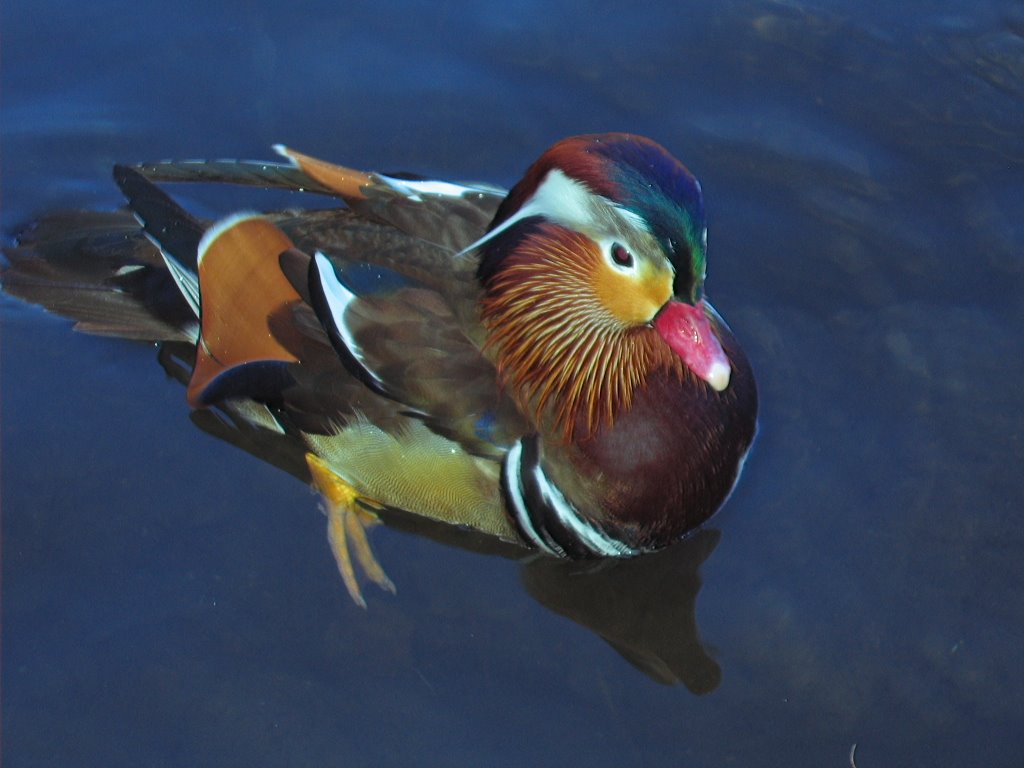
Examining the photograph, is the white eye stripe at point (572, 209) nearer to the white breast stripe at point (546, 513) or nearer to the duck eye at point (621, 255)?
the duck eye at point (621, 255)

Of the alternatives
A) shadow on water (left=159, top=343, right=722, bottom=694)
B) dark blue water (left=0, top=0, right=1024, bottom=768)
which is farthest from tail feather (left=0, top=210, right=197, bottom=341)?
shadow on water (left=159, top=343, right=722, bottom=694)

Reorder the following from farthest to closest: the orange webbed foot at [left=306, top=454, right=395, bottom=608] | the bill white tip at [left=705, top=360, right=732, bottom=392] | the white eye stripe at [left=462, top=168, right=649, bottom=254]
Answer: the orange webbed foot at [left=306, top=454, right=395, bottom=608] → the bill white tip at [left=705, top=360, right=732, bottom=392] → the white eye stripe at [left=462, top=168, right=649, bottom=254]

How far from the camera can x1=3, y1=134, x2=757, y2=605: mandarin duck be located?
3211 millimetres

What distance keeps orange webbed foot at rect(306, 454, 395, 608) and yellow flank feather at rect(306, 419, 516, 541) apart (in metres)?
0.05

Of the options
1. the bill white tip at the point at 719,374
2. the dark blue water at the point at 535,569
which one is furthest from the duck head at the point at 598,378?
the dark blue water at the point at 535,569

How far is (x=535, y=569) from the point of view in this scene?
3453 mm

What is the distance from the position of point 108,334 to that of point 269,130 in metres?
1.05

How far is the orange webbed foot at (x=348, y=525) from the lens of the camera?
11.2 feet

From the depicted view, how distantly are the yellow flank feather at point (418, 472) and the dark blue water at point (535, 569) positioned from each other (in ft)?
0.45

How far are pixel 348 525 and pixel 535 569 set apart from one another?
51 cm

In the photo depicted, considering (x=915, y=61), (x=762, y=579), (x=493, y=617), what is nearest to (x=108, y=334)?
(x=493, y=617)

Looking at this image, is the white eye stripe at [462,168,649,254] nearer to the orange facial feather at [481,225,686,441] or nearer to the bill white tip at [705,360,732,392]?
the orange facial feather at [481,225,686,441]

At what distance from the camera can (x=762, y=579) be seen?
3406 mm

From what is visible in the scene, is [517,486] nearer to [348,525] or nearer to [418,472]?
[418,472]
